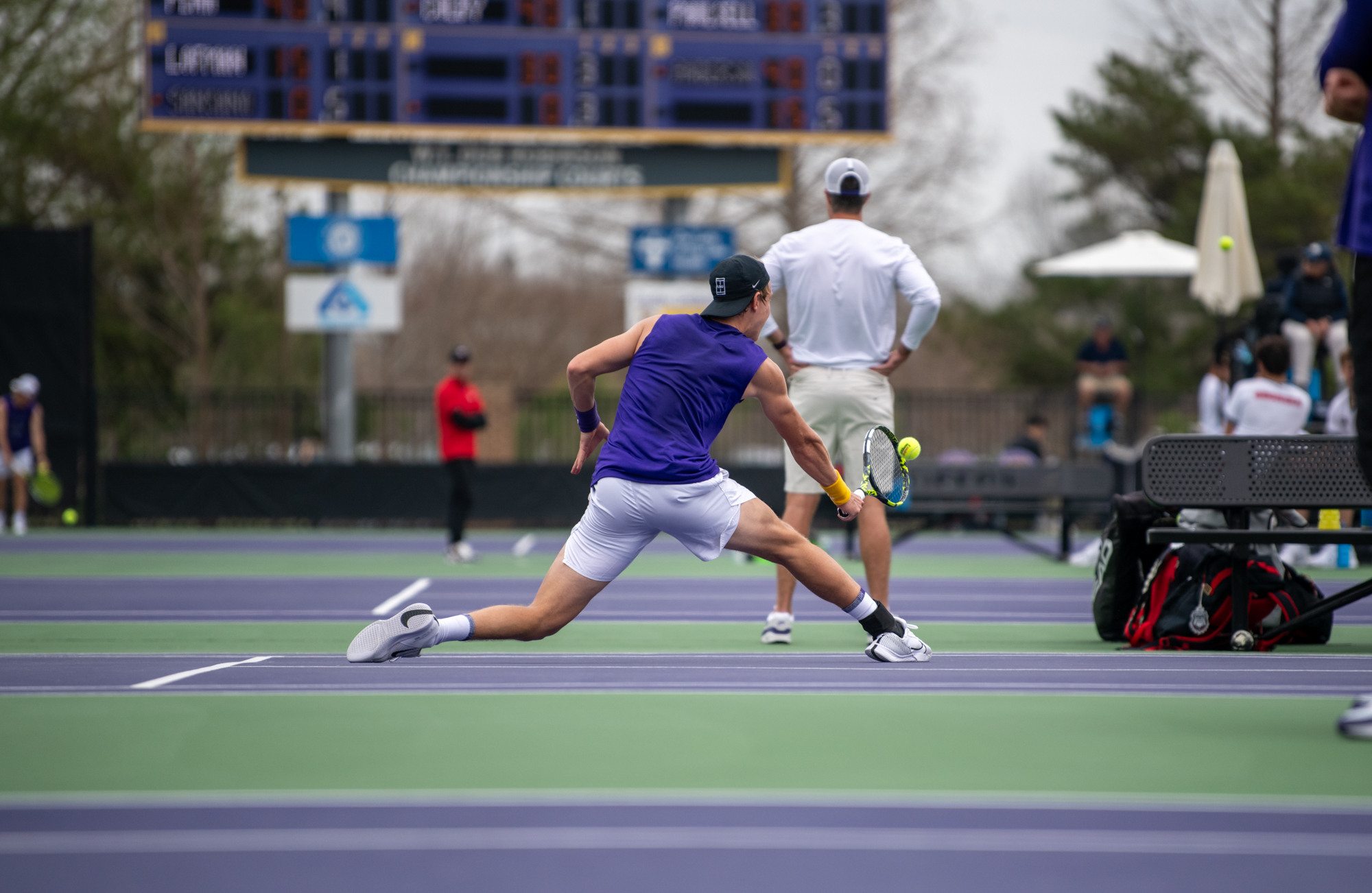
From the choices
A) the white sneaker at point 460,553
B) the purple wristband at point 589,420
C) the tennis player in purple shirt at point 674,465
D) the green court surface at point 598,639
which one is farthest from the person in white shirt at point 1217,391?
the purple wristband at point 589,420

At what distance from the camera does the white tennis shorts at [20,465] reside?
18.5m

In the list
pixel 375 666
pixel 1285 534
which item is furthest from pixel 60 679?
pixel 1285 534

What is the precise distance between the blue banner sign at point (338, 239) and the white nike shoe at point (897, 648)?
14.1 meters

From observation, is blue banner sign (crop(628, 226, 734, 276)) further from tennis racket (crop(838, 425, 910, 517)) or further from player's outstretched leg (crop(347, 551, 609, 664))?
player's outstretched leg (crop(347, 551, 609, 664))

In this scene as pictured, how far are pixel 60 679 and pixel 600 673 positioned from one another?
7.52 feet

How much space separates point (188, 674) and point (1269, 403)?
7401mm

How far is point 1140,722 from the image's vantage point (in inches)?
198

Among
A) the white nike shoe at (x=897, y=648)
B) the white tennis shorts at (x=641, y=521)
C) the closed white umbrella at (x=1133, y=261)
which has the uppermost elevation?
the closed white umbrella at (x=1133, y=261)

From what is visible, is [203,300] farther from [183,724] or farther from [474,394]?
[183,724]

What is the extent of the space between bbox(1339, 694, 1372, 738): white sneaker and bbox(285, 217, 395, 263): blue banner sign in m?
16.0

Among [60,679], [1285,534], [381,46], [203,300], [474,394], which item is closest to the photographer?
[60,679]

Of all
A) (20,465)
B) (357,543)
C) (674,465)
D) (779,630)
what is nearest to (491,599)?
(779,630)

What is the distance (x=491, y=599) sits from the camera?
398 inches

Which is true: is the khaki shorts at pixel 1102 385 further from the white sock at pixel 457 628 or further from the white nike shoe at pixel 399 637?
the white sock at pixel 457 628
